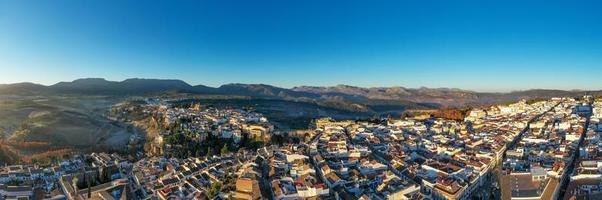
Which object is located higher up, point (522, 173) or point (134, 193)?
point (522, 173)

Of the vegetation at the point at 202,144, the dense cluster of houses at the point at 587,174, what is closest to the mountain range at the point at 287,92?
the vegetation at the point at 202,144

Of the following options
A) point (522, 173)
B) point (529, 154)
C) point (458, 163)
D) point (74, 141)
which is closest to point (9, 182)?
point (74, 141)

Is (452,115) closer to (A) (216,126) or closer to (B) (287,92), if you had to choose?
(A) (216,126)

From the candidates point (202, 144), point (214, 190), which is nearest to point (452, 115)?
point (202, 144)

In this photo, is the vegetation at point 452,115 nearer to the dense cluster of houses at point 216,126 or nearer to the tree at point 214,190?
the dense cluster of houses at point 216,126

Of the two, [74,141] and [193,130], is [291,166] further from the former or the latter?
[74,141]

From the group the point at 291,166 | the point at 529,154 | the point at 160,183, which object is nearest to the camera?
the point at 160,183
